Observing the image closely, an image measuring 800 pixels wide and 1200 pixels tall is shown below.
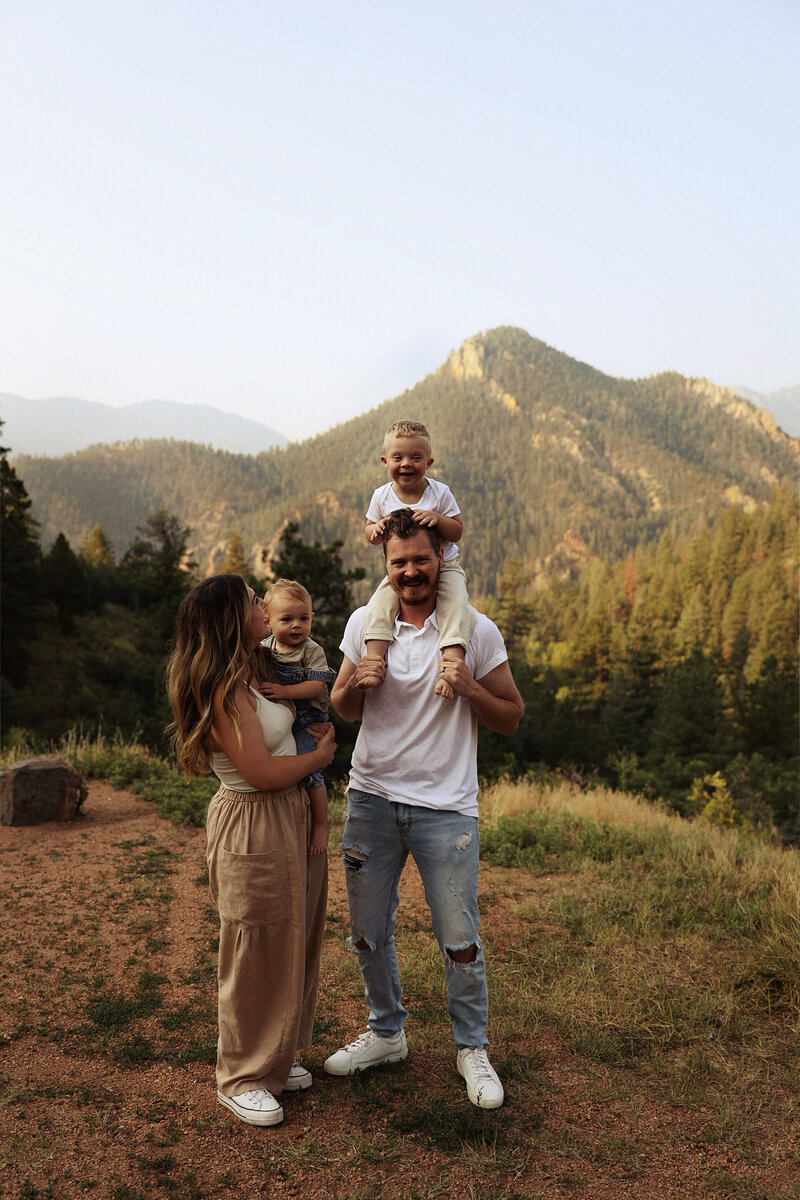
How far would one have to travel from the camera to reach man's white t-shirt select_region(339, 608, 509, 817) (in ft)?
10.3

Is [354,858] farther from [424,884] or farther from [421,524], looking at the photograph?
[421,524]

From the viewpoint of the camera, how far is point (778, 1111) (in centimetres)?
350

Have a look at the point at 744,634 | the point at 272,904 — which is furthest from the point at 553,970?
the point at 744,634

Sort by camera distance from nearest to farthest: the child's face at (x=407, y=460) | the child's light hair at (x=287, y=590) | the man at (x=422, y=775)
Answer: the man at (x=422, y=775)
the child's light hair at (x=287, y=590)
the child's face at (x=407, y=460)

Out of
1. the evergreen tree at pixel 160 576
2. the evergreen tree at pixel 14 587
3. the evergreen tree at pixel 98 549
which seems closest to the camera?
the evergreen tree at pixel 14 587

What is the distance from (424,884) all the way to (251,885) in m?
0.72

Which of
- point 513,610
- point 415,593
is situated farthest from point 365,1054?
point 513,610

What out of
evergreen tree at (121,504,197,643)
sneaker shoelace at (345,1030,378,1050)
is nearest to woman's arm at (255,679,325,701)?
sneaker shoelace at (345,1030,378,1050)

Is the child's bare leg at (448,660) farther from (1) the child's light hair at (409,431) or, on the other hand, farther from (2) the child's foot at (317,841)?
(1) the child's light hair at (409,431)

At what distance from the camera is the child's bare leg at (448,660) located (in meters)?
3.00

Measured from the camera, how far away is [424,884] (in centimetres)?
323

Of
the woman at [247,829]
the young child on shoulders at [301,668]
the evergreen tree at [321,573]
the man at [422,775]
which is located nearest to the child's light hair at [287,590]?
the young child on shoulders at [301,668]

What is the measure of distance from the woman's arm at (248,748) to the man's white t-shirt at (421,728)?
358mm

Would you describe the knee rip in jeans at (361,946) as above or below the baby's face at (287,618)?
below
